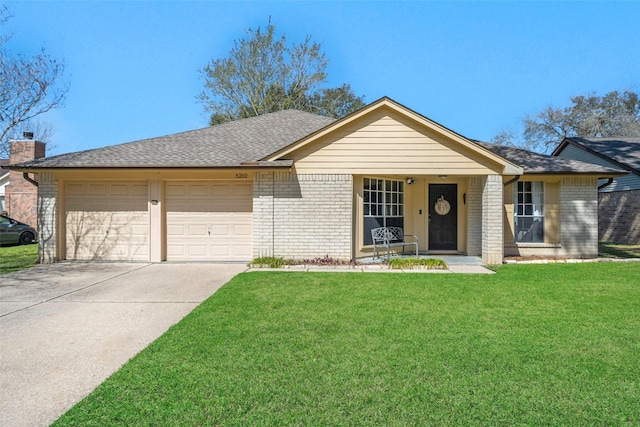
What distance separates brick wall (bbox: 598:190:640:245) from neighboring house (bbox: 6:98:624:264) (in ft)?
27.9

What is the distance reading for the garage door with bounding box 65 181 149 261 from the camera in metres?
11.0

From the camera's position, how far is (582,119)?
3700 cm

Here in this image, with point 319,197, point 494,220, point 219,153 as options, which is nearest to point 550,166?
point 494,220

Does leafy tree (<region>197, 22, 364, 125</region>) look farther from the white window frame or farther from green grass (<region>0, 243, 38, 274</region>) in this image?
the white window frame

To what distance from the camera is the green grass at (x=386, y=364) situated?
291cm

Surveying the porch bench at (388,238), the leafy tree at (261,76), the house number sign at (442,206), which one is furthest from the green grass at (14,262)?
the leafy tree at (261,76)

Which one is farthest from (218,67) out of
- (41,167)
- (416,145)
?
(416,145)

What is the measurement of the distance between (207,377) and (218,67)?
3006cm

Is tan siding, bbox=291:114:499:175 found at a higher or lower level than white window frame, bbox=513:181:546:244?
higher

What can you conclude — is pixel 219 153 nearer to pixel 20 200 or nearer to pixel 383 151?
pixel 383 151

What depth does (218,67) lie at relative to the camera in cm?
2970

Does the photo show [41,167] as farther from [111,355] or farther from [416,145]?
[416,145]

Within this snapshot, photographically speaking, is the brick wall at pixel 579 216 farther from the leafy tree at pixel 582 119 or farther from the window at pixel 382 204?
the leafy tree at pixel 582 119

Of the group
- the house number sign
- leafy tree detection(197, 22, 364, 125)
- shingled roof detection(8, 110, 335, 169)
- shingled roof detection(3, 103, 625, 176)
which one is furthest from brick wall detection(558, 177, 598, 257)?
leafy tree detection(197, 22, 364, 125)
